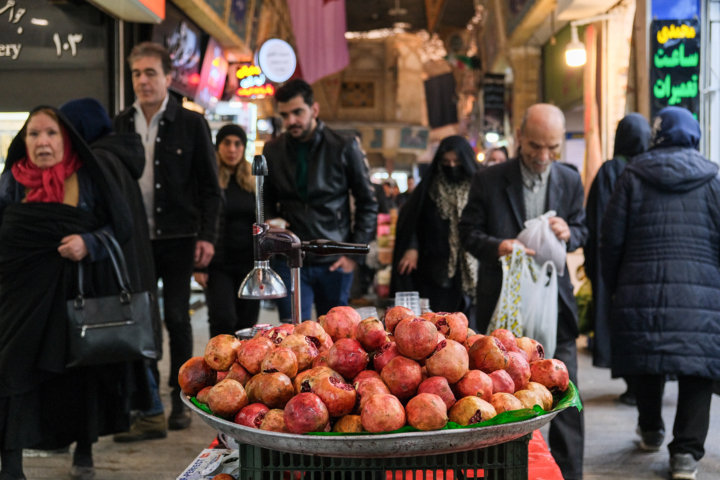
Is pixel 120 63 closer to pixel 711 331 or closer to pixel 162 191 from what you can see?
pixel 162 191

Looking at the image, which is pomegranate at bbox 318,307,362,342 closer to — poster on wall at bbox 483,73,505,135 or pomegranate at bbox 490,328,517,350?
pomegranate at bbox 490,328,517,350

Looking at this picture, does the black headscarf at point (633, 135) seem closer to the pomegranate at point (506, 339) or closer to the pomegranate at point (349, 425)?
the pomegranate at point (506, 339)

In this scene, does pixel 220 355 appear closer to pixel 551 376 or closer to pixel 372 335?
pixel 372 335

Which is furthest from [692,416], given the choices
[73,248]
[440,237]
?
[73,248]

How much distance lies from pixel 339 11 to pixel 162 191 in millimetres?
7469

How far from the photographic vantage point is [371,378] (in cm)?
147

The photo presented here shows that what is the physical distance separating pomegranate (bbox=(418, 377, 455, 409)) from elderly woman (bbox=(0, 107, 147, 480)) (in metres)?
2.30

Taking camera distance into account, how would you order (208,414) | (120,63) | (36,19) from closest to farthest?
(208,414) < (36,19) < (120,63)

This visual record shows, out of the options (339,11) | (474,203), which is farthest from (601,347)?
(339,11)

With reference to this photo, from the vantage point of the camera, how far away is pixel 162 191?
4.32 meters

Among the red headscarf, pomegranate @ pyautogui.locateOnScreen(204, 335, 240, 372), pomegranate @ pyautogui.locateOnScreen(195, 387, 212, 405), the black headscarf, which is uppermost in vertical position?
the black headscarf

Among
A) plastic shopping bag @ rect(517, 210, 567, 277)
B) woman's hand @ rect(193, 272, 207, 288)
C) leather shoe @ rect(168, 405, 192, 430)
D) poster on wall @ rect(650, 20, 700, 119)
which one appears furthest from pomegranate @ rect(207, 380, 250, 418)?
poster on wall @ rect(650, 20, 700, 119)

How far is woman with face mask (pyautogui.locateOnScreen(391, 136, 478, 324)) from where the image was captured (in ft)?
15.6

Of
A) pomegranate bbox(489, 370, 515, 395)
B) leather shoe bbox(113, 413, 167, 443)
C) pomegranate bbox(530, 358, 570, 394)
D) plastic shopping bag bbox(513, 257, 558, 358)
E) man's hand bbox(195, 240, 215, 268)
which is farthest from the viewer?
man's hand bbox(195, 240, 215, 268)
